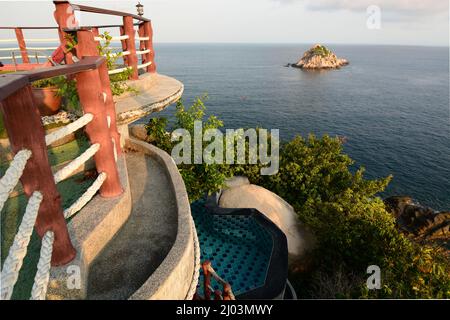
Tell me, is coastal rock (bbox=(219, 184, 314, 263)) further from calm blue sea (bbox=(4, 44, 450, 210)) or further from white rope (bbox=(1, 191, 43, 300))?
calm blue sea (bbox=(4, 44, 450, 210))

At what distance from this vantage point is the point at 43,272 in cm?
273

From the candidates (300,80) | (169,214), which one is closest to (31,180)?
(169,214)

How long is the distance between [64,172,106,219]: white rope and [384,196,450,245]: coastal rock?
94.2ft

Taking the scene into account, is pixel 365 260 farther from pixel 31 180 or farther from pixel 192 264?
pixel 31 180

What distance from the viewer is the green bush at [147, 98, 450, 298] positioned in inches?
375

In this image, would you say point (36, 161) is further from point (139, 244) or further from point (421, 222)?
point (421, 222)

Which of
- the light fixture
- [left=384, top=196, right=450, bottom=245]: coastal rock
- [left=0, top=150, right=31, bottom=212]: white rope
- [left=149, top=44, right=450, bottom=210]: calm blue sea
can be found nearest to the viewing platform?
[left=0, top=150, right=31, bottom=212]: white rope

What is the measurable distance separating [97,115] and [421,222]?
3058 cm

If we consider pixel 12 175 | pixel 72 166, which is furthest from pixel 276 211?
pixel 12 175

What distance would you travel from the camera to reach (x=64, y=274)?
324cm

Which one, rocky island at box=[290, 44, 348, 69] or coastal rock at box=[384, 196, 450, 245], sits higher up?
rocky island at box=[290, 44, 348, 69]

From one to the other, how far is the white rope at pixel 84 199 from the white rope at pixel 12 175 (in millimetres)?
1350

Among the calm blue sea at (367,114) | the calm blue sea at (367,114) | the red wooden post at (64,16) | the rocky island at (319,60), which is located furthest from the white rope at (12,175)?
the rocky island at (319,60)
